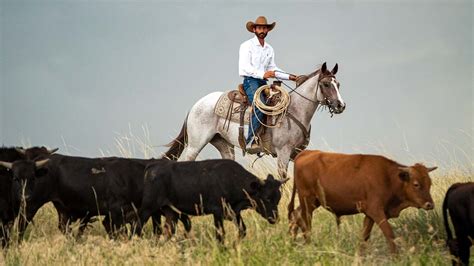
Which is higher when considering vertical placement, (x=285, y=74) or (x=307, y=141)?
(x=285, y=74)

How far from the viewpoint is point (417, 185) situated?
7730 millimetres

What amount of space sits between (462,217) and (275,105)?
19.9 ft

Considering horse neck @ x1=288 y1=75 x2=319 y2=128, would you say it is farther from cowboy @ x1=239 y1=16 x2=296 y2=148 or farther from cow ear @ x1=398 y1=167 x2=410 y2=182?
cow ear @ x1=398 y1=167 x2=410 y2=182

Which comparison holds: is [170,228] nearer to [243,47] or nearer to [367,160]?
[367,160]

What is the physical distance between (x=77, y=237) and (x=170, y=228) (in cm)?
137

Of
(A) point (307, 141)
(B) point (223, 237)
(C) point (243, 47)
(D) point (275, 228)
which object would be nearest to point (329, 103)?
(A) point (307, 141)

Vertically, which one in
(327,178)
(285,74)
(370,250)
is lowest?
(370,250)

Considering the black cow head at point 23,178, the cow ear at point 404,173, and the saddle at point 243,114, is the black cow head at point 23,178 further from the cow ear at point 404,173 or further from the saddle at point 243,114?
the saddle at point 243,114

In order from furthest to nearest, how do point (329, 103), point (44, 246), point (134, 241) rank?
point (329, 103) → point (44, 246) → point (134, 241)

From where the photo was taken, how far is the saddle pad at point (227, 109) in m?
13.8

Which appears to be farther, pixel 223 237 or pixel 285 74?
pixel 285 74

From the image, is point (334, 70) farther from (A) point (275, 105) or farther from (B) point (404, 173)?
(B) point (404, 173)

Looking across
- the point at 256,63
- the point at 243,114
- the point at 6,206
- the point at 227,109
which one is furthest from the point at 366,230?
the point at 227,109

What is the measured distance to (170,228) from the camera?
9.19 m
